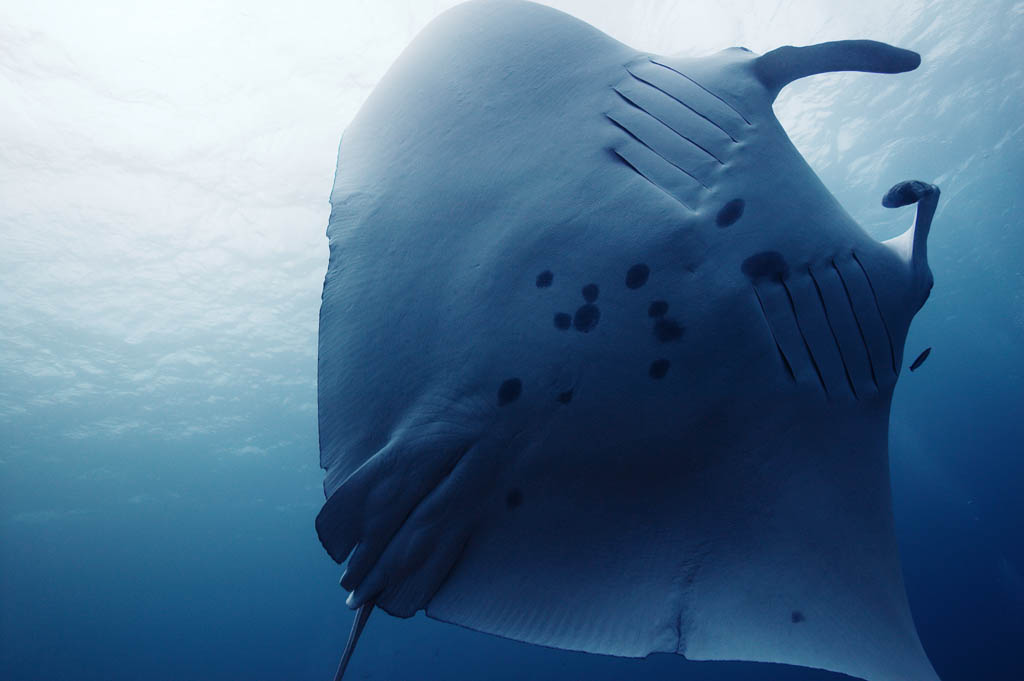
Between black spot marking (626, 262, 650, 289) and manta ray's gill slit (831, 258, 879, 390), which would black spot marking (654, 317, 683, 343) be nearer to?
black spot marking (626, 262, 650, 289)

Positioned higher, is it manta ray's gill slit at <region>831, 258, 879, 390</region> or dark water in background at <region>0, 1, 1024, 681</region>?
manta ray's gill slit at <region>831, 258, 879, 390</region>

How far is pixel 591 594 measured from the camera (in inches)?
51.6

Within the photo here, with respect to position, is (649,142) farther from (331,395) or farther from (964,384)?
(964,384)

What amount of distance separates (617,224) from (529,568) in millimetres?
916

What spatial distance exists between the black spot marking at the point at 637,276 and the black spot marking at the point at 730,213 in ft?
0.73

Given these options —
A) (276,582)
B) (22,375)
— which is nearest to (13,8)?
(22,375)

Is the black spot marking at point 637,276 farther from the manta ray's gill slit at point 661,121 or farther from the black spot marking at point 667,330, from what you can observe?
the manta ray's gill slit at point 661,121

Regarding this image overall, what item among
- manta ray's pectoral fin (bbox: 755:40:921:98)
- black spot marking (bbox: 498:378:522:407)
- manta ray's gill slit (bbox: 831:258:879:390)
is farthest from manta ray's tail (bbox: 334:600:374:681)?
manta ray's pectoral fin (bbox: 755:40:921:98)

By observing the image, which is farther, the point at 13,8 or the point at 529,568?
the point at 13,8

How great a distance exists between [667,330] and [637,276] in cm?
16

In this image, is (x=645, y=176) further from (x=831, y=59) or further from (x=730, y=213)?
(x=831, y=59)

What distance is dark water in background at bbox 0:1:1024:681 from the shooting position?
28.6 ft

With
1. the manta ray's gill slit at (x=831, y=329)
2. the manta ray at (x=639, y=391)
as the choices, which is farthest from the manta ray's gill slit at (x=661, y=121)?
the manta ray's gill slit at (x=831, y=329)

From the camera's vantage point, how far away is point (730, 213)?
53.4 inches
